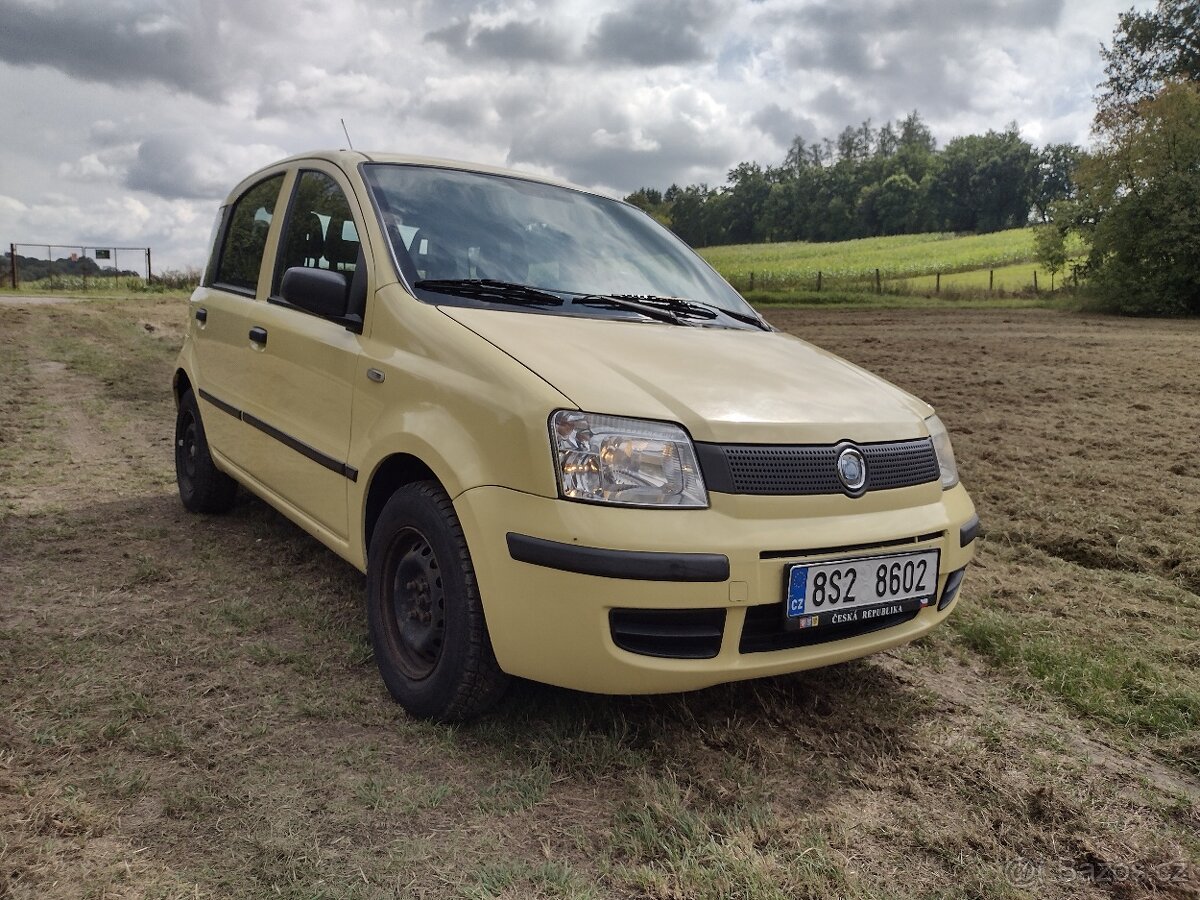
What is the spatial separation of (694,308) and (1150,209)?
2900 centimetres

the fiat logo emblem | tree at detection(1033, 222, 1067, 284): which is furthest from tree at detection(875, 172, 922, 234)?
the fiat logo emblem

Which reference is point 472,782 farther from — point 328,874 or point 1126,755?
point 1126,755

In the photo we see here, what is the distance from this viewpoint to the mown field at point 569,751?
2.06 m

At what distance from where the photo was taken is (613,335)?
2.80 meters

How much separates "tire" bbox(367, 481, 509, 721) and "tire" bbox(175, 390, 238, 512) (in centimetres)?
223

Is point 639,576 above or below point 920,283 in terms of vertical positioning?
below

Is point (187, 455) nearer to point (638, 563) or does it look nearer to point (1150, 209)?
point (638, 563)

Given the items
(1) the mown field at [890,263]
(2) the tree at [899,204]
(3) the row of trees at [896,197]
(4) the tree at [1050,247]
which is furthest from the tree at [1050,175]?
(4) the tree at [1050,247]

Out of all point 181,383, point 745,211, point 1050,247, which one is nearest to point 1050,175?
point 745,211

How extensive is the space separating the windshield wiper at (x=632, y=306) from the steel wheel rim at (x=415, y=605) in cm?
99

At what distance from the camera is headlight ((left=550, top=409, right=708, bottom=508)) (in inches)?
89.8

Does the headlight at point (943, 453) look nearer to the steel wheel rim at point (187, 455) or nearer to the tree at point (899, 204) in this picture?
the steel wheel rim at point (187, 455)

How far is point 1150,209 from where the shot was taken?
26.8m

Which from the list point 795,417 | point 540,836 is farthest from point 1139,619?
point 540,836
